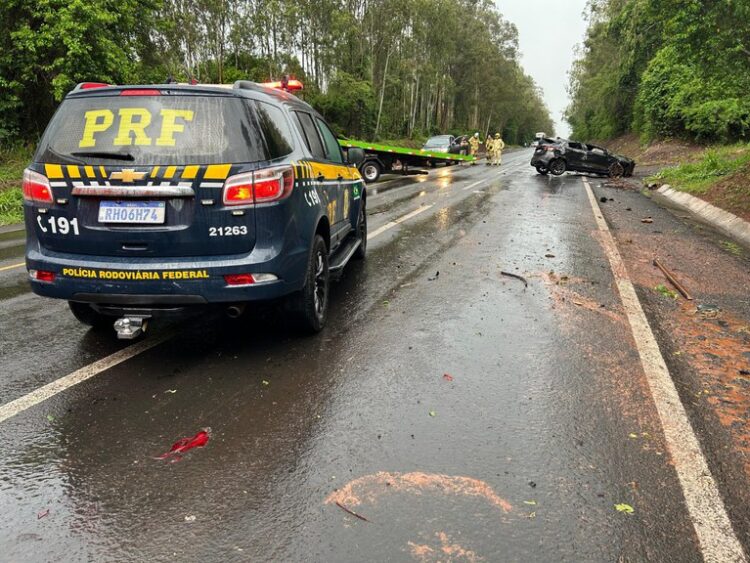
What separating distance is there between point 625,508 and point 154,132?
142 inches

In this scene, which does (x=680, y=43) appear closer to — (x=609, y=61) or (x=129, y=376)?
(x=129, y=376)

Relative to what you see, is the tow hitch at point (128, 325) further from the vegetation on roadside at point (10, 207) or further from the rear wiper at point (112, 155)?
the vegetation on roadside at point (10, 207)

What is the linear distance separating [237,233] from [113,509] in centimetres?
187

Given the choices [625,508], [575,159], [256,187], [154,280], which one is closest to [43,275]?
[154,280]

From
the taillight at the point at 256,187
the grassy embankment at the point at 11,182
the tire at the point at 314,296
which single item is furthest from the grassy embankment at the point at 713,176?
the grassy embankment at the point at 11,182

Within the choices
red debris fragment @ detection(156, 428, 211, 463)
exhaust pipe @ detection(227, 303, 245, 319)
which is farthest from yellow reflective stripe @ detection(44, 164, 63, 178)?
red debris fragment @ detection(156, 428, 211, 463)

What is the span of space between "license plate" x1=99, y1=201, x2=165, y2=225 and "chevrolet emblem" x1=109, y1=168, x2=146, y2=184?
15cm

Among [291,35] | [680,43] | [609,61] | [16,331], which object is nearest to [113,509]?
[16,331]

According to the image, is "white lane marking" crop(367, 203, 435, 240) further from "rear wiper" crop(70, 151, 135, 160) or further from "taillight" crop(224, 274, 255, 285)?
"rear wiper" crop(70, 151, 135, 160)

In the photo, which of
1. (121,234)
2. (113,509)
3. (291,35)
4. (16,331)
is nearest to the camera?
(113,509)

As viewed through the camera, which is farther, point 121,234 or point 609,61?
point 609,61

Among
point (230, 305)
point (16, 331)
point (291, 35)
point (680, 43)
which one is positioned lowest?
point (16, 331)

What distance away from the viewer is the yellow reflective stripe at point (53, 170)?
379 cm

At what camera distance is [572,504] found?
265 cm
